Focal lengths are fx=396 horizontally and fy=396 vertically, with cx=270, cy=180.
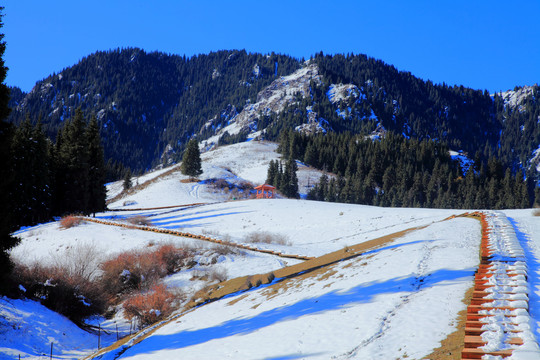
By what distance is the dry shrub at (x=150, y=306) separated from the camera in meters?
22.4

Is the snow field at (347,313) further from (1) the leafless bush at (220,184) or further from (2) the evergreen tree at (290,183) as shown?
(2) the evergreen tree at (290,183)

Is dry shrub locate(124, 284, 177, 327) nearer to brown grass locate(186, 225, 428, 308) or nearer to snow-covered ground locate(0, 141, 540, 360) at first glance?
snow-covered ground locate(0, 141, 540, 360)

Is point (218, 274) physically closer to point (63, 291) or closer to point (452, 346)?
point (63, 291)

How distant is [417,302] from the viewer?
1209cm

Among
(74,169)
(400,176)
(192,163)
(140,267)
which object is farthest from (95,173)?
(400,176)

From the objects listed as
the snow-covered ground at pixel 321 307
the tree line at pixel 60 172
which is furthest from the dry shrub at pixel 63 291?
the tree line at pixel 60 172

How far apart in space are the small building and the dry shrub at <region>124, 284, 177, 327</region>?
50857mm

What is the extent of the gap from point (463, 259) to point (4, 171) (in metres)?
18.7

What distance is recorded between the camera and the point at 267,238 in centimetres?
3659

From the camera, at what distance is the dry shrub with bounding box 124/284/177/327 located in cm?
2241

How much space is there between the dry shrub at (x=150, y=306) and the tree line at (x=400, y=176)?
83659mm

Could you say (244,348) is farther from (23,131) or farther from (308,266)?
(23,131)

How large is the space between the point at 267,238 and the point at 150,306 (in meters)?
15.1

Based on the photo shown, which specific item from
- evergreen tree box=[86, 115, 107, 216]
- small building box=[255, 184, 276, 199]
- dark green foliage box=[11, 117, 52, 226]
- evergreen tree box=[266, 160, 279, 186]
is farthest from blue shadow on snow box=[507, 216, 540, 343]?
evergreen tree box=[266, 160, 279, 186]
